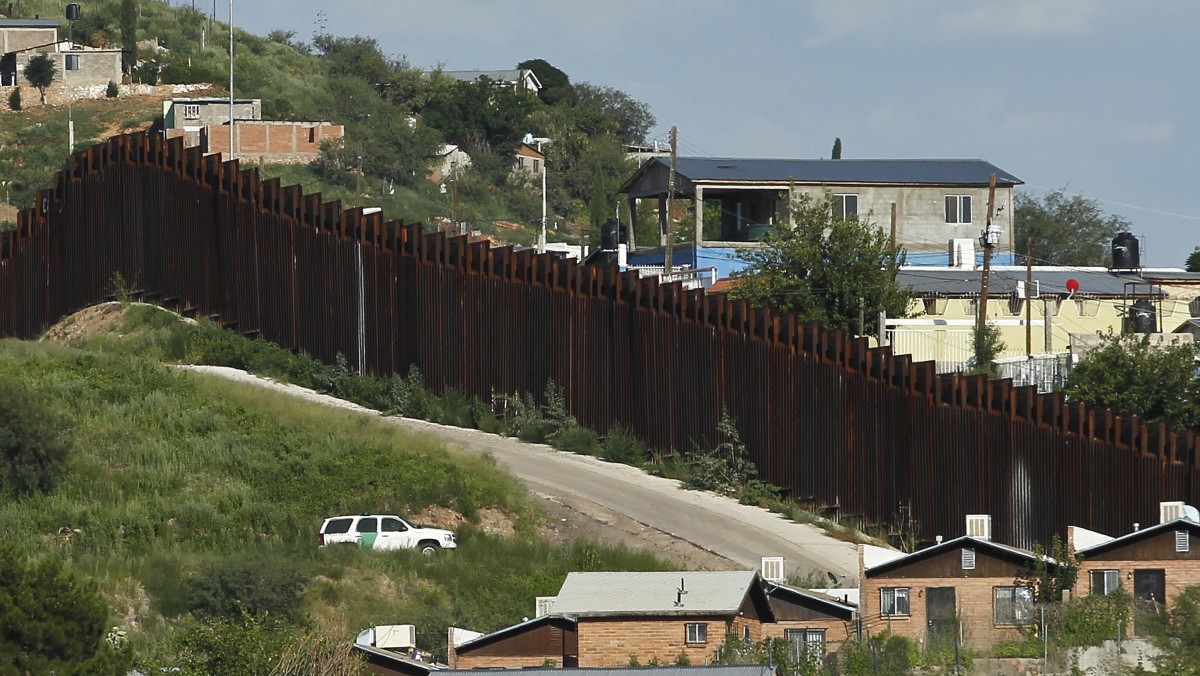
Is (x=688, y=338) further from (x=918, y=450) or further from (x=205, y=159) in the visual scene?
(x=205, y=159)

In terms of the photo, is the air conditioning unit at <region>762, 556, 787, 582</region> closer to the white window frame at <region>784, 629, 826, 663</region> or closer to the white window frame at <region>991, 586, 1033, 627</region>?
the white window frame at <region>784, 629, 826, 663</region>

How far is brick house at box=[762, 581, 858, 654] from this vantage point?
34.9m

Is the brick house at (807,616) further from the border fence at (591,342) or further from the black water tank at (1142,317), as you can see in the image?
the black water tank at (1142,317)

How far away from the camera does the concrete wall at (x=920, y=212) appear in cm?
7162

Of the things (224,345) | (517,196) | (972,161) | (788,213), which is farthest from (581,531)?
(517,196)

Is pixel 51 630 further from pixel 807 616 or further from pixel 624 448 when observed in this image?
pixel 624 448

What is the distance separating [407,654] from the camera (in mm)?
33750

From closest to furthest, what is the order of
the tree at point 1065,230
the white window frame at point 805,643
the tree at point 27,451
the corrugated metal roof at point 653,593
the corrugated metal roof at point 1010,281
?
1. the white window frame at point 805,643
2. the corrugated metal roof at point 653,593
3. the tree at point 27,451
4. the corrugated metal roof at point 1010,281
5. the tree at point 1065,230

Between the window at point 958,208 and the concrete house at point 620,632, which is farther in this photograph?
the window at point 958,208

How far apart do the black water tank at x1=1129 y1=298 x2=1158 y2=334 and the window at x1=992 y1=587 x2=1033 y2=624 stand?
26.1m

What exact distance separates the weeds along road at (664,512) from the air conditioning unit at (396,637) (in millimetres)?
8499

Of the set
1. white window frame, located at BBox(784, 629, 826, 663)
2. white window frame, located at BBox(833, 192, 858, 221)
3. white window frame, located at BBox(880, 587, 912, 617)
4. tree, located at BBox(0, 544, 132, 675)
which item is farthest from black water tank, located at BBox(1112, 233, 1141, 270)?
tree, located at BBox(0, 544, 132, 675)

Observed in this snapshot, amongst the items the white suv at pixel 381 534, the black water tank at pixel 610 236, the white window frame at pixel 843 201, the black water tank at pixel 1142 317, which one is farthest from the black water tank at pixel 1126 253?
the white suv at pixel 381 534

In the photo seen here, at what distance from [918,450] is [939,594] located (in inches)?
393
